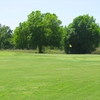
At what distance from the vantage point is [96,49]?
9781cm

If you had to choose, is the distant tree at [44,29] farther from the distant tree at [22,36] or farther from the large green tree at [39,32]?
the distant tree at [22,36]

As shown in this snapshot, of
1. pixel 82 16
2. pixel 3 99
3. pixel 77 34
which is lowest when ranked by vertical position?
pixel 3 99

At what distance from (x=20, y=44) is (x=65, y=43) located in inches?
556

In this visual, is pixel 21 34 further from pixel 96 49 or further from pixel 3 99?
pixel 3 99

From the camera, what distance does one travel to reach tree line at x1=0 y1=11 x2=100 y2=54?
88812 mm

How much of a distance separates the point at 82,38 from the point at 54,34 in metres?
8.71

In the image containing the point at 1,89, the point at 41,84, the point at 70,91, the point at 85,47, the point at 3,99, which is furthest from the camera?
the point at 85,47

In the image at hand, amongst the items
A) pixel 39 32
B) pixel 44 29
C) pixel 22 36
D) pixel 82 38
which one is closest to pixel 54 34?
pixel 44 29

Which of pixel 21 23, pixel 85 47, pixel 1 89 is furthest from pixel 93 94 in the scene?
pixel 21 23

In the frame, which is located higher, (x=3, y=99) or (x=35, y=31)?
(x=35, y=31)

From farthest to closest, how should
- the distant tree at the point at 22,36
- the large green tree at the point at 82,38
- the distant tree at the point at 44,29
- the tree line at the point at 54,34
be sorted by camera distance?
the distant tree at the point at 22,36 < the large green tree at the point at 82,38 < the tree line at the point at 54,34 < the distant tree at the point at 44,29

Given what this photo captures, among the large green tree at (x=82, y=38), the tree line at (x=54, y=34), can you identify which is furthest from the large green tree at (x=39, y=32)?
the large green tree at (x=82, y=38)

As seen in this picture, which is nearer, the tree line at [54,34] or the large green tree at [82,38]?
the tree line at [54,34]

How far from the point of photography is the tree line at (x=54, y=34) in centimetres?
8881
